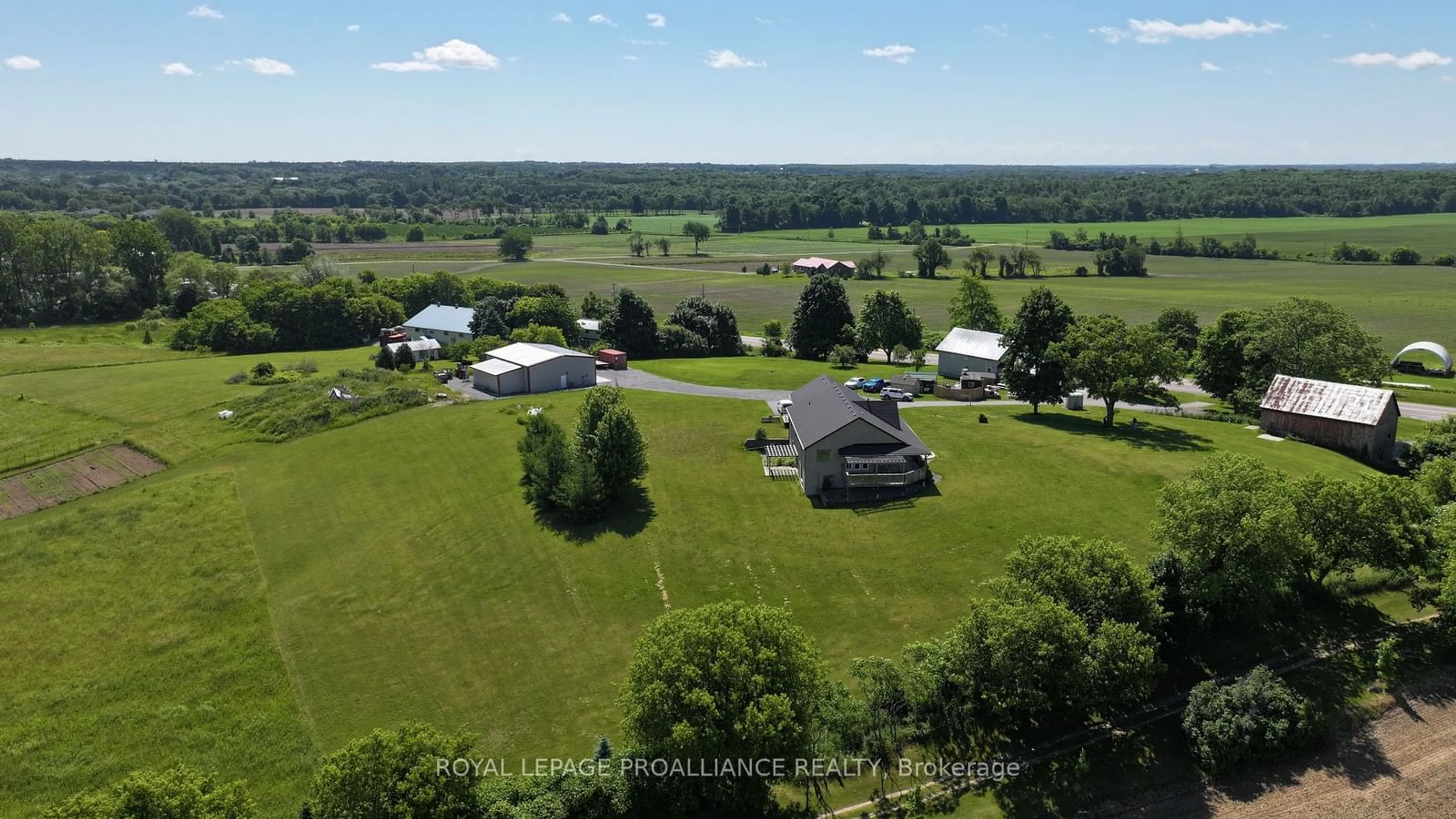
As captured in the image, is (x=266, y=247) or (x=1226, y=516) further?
(x=266, y=247)

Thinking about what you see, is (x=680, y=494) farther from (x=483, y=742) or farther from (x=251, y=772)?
(x=251, y=772)

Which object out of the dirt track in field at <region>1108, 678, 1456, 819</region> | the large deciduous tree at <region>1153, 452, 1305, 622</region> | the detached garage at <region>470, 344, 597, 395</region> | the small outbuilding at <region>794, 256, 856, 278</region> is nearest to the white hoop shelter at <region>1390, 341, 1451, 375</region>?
the large deciduous tree at <region>1153, 452, 1305, 622</region>

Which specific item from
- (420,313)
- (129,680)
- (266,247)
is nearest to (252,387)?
(420,313)

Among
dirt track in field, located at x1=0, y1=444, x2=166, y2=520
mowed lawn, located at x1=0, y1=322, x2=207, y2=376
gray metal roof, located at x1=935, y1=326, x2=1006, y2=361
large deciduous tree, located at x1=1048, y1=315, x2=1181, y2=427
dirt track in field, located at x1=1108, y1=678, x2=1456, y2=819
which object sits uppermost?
large deciduous tree, located at x1=1048, y1=315, x2=1181, y2=427

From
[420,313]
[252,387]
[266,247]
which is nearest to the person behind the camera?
[252,387]

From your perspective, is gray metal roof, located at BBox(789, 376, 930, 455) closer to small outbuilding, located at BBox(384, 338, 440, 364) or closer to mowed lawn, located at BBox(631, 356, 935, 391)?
mowed lawn, located at BBox(631, 356, 935, 391)

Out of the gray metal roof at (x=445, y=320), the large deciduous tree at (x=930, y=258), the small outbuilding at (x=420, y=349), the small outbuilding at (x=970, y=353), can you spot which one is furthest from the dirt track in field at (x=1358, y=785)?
the large deciduous tree at (x=930, y=258)

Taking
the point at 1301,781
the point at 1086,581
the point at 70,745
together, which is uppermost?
the point at 1086,581
